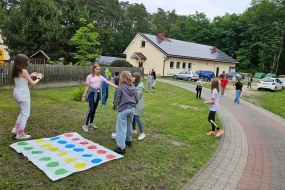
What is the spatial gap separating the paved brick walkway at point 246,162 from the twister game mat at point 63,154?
70.9 inches

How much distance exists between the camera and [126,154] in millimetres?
4711

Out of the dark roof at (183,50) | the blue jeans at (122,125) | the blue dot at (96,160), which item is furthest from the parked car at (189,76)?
the blue dot at (96,160)

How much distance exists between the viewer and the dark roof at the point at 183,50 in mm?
33838

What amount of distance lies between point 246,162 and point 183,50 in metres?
33.4

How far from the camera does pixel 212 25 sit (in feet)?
202

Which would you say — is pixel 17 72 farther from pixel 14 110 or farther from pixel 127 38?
pixel 127 38

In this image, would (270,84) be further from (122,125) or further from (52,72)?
(122,125)

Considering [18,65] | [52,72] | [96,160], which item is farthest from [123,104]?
[52,72]

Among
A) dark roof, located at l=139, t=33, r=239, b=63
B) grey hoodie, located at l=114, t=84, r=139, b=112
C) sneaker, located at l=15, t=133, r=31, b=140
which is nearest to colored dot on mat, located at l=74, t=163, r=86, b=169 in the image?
grey hoodie, located at l=114, t=84, r=139, b=112

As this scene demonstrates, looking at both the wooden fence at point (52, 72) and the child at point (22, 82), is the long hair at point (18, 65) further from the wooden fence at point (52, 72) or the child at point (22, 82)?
the wooden fence at point (52, 72)

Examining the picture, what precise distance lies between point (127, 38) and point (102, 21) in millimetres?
8556

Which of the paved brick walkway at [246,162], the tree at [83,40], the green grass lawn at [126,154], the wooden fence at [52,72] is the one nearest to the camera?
the green grass lawn at [126,154]

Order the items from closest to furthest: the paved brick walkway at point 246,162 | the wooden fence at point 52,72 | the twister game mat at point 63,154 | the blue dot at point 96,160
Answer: the twister game mat at point 63,154, the paved brick walkway at point 246,162, the blue dot at point 96,160, the wooden fence at point 52,72

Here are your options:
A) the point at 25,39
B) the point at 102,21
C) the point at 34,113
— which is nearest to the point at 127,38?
the point at 102,21
